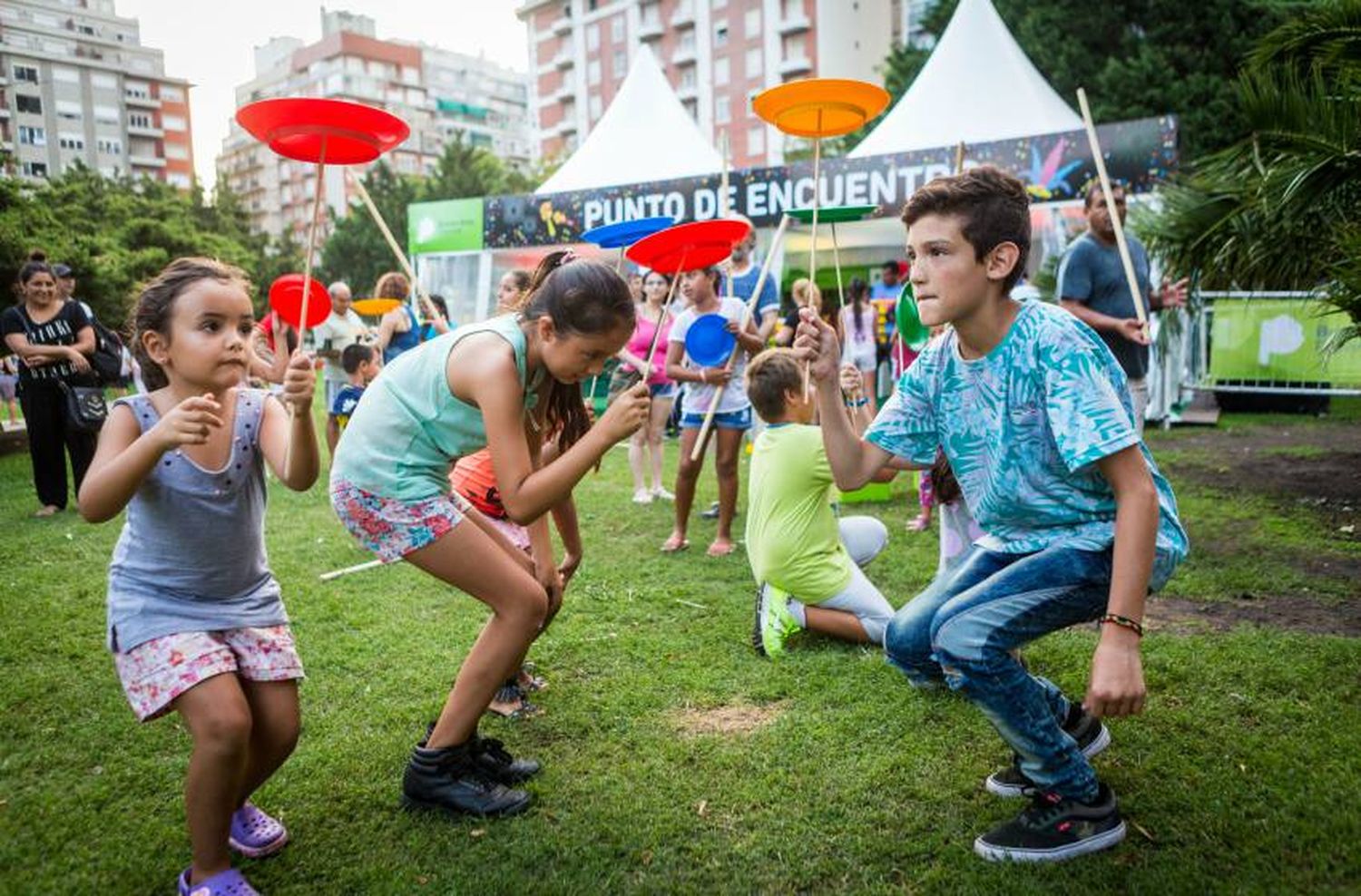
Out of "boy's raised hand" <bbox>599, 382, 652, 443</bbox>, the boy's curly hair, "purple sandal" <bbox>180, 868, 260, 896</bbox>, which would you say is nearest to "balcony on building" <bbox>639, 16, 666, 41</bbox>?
the boy's curly hair

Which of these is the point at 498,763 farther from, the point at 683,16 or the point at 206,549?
the point at 683,16

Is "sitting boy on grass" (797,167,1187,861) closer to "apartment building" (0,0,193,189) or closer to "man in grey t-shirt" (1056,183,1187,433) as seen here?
"man in grey t-shirt" (1056,183,1187,433)

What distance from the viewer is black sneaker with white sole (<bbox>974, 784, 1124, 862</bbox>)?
7.97ft

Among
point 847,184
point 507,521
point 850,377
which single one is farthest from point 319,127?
point 847,184

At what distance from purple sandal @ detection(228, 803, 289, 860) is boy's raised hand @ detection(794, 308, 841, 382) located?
2028 millimetres

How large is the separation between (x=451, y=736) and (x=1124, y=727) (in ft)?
7.32

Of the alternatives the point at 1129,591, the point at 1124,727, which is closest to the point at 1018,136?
the point at 1124,727

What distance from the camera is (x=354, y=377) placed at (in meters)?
7.61

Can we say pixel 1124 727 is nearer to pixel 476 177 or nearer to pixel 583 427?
pixel 583 427

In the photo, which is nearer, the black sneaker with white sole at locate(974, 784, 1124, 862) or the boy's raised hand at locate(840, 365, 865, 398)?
the black sneaker with white sole at locate(974, 784, 1124, 862)

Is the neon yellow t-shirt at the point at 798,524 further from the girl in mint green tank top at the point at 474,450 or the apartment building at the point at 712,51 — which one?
the apartment building at the point at 712,51

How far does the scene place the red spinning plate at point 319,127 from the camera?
9.65 feet

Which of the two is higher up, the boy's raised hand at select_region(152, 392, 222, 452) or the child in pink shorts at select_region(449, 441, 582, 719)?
the boy's raised hand at select_region(152, 392, 222, 452)

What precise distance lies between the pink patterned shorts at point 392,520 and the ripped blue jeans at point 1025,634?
1.42m
